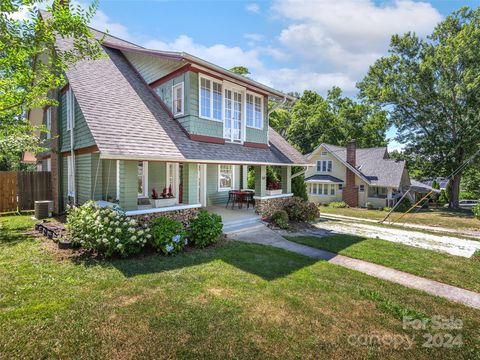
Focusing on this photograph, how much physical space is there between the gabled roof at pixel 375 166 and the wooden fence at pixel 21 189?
2596 cm

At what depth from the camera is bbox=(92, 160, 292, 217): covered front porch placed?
7.73 meters

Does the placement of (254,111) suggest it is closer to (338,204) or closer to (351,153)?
(338,204)

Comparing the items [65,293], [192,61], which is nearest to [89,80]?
[192,61]

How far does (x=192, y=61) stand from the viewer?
944 cm

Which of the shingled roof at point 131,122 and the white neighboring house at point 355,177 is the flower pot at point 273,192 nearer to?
the shingled roof at point 131,122

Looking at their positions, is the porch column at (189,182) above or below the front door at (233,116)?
below

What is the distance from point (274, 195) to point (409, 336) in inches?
359

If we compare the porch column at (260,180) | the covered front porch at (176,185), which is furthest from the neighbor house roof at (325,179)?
the porch column at (260,180)

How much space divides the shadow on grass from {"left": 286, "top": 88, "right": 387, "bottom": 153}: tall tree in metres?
32.6

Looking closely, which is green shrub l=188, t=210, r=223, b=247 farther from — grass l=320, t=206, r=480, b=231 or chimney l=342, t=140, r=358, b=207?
chimney l=342, t=140, r=358, b=207

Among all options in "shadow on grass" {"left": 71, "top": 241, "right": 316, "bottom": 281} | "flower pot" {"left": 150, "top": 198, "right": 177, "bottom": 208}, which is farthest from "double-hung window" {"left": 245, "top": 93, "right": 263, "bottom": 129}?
"shadow on grass" {"left": 71, "top": 241, "right": 316, "bottom": 281}

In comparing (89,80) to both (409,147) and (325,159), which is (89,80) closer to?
(325,159)

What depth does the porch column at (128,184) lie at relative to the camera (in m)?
7.56

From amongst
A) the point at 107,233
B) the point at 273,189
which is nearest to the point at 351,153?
the point at 273,189
